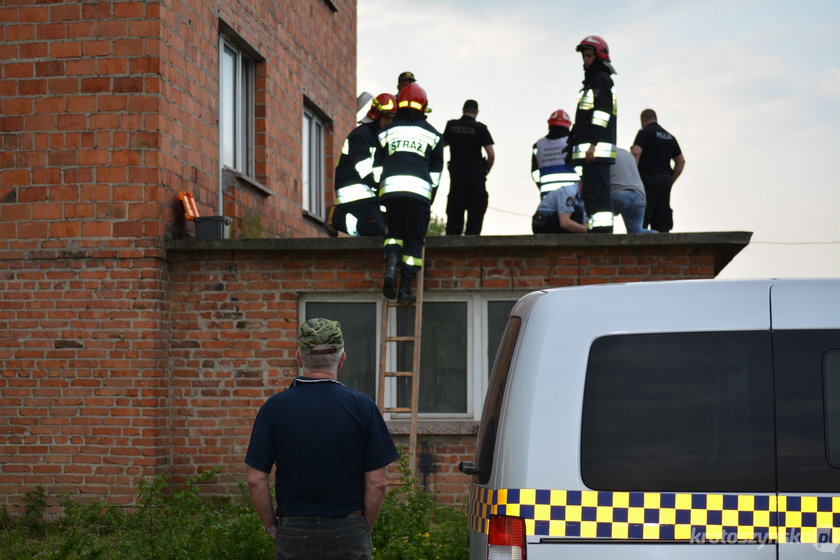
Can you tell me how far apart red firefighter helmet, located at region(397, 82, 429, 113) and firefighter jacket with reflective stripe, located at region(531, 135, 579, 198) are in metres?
2.01

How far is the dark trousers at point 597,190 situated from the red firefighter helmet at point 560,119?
52.4 inches

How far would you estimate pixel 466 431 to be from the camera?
1025 centimetres

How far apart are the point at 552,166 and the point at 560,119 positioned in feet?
1.84

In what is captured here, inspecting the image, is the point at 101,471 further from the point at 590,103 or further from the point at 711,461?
the point at 711,461

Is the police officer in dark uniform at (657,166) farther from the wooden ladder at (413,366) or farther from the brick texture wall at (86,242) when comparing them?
the brick texture wall at (86,242)

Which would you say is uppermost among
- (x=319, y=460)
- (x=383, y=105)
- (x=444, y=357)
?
(x=383, y=105)

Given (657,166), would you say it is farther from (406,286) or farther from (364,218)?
(406,286)

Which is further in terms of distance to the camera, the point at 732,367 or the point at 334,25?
the point at 334,25

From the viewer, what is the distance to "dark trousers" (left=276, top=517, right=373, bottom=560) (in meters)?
4.63

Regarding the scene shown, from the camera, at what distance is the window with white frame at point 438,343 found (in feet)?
34.5

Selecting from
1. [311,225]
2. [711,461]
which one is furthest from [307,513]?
[311,225]

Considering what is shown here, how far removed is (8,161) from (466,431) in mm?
4843

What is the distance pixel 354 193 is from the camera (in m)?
10.9

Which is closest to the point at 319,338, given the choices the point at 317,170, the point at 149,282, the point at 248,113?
the point at 149,282
